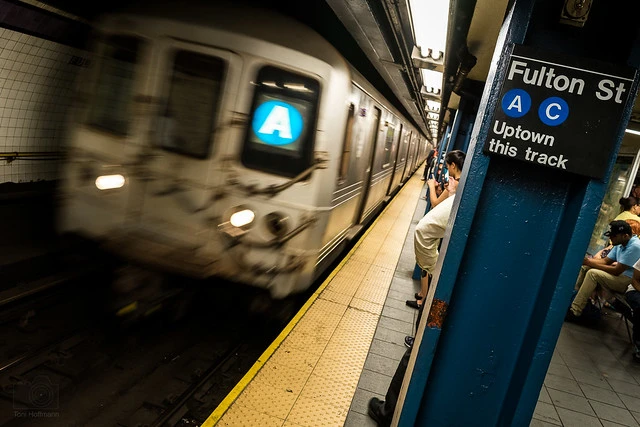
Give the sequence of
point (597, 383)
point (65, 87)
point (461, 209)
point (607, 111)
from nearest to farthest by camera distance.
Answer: point (607, 111) < point (461, 209) < point (597, 383) < point (65, 87)

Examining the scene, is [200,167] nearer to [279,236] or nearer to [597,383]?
[279,236]

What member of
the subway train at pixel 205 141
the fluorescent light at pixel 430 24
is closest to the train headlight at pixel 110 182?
the subway train at pixel 205 141

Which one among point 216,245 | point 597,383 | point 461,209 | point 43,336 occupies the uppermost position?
point 461,209

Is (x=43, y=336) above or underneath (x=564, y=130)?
underneath

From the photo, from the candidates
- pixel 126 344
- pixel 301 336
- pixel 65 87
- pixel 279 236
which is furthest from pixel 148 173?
pixel 65 87

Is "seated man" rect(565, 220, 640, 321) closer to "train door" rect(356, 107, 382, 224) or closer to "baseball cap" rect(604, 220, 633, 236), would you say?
"baseball cap" rect(604, 220, 633, 236)

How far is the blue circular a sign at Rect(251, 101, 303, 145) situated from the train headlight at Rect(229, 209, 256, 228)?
620 mm

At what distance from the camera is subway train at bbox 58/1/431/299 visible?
3369mm

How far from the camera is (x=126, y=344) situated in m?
3.54

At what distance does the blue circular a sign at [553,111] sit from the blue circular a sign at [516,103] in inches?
2.1

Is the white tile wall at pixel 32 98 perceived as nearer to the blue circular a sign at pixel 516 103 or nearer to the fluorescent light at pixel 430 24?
the fluorescent light at pixel 430 24

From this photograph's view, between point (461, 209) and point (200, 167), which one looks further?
point (200, 167)

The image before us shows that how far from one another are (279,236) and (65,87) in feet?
19.7

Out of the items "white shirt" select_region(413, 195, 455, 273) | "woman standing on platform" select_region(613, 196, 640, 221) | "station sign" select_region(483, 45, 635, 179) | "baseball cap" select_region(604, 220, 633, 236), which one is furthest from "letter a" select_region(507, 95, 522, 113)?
"woman standing on platform" select_region(613, 196, 640, 221)
